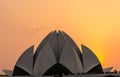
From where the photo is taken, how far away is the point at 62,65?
146ft

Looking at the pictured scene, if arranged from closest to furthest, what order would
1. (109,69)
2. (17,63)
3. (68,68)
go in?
(68,68) < (17,63) < (109,69)

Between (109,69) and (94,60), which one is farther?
(109,69)

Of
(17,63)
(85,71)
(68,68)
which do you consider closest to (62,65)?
(68,68)

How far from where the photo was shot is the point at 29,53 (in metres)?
47.8

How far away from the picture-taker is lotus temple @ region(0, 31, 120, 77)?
44562 millimetres

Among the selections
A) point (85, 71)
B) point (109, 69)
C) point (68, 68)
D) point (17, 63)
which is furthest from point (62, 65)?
point (109, 69)

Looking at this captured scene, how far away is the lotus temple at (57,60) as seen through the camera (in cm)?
4456

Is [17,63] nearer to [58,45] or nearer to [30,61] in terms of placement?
[30,61]

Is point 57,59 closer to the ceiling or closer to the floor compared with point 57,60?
closer to the ceiling

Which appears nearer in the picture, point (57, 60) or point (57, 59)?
point (57, 60)

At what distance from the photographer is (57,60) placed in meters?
45.2

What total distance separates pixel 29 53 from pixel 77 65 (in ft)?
26.5

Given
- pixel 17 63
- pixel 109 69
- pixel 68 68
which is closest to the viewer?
pixel 68 68

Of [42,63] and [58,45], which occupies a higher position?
[58,45]
